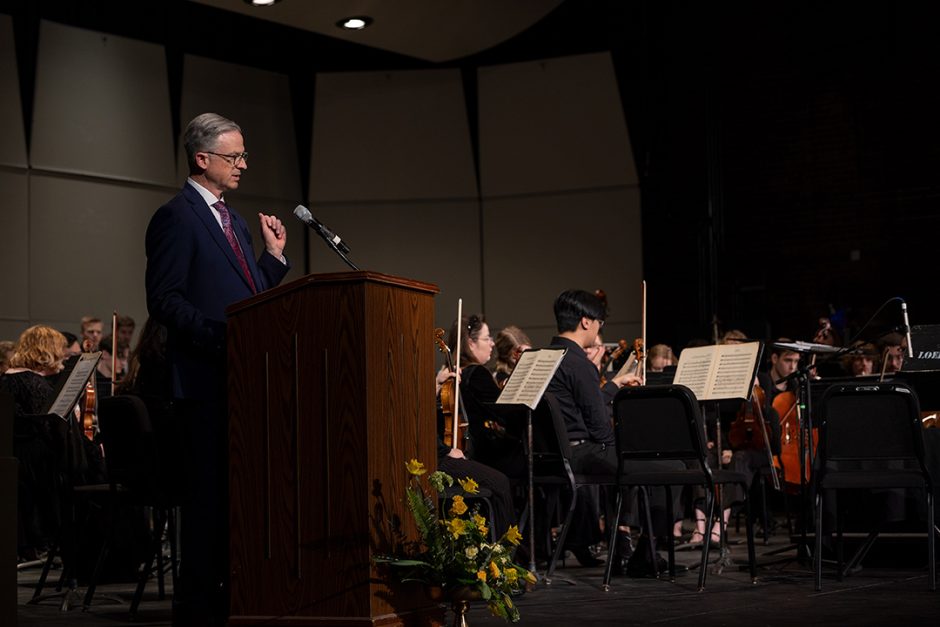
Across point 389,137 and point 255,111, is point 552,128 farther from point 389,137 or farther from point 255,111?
point 255,111

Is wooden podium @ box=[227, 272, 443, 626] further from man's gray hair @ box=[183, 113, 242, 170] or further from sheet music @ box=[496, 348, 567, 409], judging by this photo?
sheet music @ box=[496, 348, 567, 409]

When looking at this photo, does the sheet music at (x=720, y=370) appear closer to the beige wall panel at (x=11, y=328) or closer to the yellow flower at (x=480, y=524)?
the yellow flower at (x=480, y=524)

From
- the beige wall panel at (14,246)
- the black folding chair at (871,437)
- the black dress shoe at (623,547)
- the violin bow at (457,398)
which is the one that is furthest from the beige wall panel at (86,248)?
the black folding chair at (871,437)

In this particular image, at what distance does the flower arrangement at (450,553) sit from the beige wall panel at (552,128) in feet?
27.6

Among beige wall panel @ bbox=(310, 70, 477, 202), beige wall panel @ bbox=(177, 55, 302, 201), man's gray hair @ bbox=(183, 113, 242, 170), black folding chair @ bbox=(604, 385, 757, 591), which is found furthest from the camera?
beige wall panel @ bbox=(310, 70, 477, 202)

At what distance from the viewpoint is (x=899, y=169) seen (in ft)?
36.6

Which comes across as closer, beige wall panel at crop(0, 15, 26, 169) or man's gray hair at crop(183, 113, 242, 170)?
man's gray hair at crop(183, 113, 242, 170)

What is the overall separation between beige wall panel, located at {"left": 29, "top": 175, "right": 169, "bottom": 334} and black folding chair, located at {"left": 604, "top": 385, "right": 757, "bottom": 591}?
614cm

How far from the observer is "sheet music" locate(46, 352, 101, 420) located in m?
5.66

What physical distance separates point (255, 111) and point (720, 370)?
6.83m

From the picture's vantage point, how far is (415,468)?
336 centimetres

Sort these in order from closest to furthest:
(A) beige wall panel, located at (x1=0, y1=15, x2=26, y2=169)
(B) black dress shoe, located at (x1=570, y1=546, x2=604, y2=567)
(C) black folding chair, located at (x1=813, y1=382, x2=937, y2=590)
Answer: (C) black folding chair, located at (x1=813, y1=382, x2=937, y2=590) → (B) black dress shoe, located at (x1=570, y1=546, x2=604, y2=567) → (A) beige wall panel, located at (x1=0, y1=15, x2=26, y2=169)

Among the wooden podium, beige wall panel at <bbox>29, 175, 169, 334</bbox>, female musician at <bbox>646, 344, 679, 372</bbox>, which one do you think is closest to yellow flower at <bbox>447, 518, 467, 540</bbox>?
the wooden podium

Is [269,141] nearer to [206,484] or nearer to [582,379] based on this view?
[582,379]
